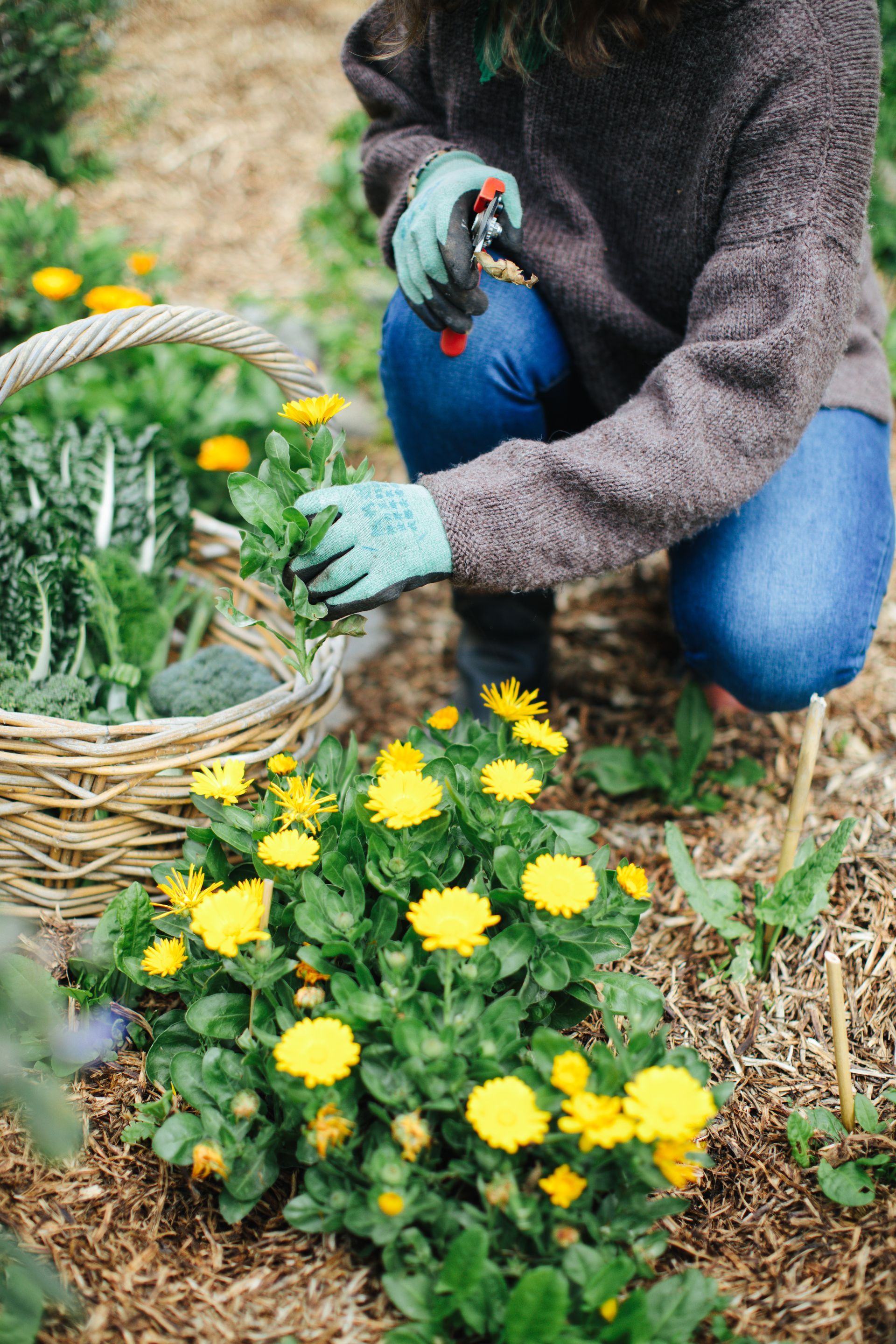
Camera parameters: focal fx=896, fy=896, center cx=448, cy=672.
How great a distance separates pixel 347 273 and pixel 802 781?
2497mm

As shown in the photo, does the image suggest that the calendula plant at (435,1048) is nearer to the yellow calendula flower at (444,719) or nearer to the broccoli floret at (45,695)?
the yellow calendula flower at (444,719)

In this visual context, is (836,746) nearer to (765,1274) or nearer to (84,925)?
(765,1274)

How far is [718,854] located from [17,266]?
2.30m

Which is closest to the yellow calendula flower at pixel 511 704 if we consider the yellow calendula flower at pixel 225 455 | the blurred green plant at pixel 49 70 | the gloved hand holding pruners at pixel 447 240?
the gloved hand holding pruners at pixel 447 240

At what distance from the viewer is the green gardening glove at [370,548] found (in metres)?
1.08

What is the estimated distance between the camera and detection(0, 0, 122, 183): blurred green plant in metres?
2.23

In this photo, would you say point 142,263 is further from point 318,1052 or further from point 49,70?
point 318,1052

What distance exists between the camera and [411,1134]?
2.84 feet

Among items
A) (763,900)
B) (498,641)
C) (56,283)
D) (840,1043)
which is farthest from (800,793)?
(56,283)

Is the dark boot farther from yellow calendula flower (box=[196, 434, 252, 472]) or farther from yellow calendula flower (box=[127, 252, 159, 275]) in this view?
yellow calendula flower (box=[127, 252, 159, 275])

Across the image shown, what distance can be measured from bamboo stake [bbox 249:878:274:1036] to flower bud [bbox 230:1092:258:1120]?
0.08 metres

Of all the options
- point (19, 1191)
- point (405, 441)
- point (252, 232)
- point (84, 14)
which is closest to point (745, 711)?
point (405, 441)

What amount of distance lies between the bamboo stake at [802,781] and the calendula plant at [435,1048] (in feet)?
1.04

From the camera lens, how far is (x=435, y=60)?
1471mm
